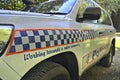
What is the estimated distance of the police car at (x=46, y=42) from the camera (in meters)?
2.08

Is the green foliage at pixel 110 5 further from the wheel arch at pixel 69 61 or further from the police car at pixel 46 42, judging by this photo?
the wheel arch at pixel 69 61

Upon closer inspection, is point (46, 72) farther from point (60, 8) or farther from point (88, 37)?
point (88, 37)

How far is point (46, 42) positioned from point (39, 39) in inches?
5.1

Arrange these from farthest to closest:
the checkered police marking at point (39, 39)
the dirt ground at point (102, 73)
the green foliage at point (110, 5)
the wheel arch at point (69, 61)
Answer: the green foliage at point (110, 5)
the dirt ground at point (102, 73)
the wheel arch at point (69, 61)
the checkered police marking at point (39, 39)

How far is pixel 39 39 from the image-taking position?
2.39 meters

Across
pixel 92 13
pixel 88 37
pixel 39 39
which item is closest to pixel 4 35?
pixel 39 39

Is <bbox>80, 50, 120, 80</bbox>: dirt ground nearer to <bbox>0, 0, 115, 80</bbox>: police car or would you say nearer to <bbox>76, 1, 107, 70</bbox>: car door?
<bbox>76, 1, 107, 70</bbox>: car door

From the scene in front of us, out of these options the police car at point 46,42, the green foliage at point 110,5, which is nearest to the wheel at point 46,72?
the police car at point 46,42

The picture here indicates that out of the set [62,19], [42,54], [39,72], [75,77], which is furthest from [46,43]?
[75,77]

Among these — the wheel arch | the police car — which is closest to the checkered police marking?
the police car

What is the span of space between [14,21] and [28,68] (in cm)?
44

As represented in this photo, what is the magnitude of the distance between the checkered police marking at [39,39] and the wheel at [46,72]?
0.70 feet

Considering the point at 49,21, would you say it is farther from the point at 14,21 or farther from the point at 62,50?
the point at 14,21

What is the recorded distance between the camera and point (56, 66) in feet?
8.81
